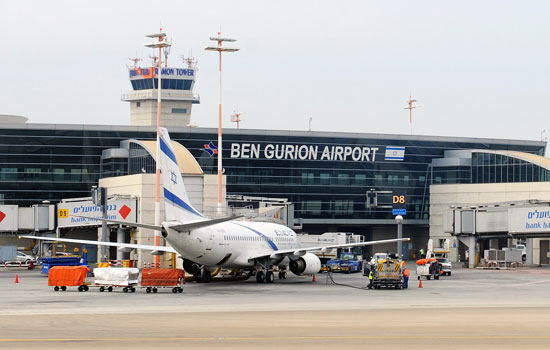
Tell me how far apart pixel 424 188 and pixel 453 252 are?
1447cm

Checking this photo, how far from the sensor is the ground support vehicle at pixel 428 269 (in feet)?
226

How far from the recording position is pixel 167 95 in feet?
547

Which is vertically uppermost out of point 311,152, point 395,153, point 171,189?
point 395,153

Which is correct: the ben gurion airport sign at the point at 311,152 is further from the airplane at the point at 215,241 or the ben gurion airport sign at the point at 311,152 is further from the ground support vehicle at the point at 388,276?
the ground support vehicle at the point at 388,276

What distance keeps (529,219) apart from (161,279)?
1845 inches

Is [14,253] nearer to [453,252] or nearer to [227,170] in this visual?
[227,170]

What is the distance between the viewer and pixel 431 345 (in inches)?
1085

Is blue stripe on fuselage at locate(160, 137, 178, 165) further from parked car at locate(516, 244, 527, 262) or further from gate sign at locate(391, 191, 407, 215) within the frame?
gate sign at locate(391, 191, 407, 215)

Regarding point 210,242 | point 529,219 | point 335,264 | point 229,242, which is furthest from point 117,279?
point 529,219

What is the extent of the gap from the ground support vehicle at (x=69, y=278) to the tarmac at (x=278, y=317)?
2.55 feet

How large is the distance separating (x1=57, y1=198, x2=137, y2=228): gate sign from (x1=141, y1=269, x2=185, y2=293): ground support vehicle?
36062 mm

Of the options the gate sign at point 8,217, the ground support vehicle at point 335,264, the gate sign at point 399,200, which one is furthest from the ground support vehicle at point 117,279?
the gate sign at point 399,200

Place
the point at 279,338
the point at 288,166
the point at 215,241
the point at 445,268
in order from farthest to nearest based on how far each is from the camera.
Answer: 1. the point at 288,166
2. the point at 445,268
3. the point at 215,241
4. the point at 279,338

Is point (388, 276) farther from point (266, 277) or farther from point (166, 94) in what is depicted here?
point (166, 94)
